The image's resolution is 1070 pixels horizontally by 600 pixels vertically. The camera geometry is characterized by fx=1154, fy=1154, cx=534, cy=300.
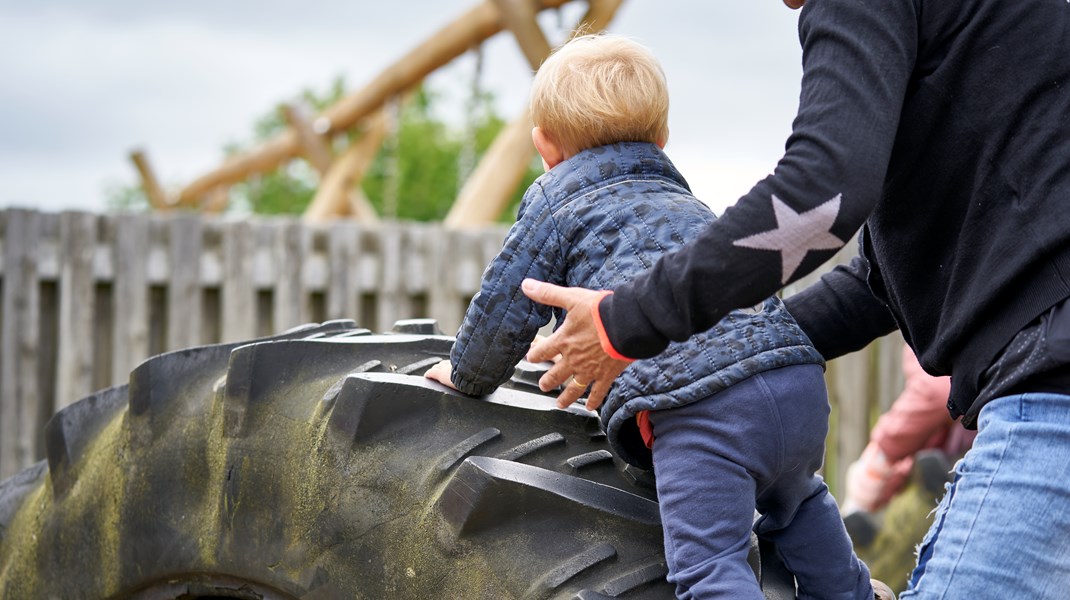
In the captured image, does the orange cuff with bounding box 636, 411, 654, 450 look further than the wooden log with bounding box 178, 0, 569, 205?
No

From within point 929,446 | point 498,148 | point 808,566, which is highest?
point 808,566

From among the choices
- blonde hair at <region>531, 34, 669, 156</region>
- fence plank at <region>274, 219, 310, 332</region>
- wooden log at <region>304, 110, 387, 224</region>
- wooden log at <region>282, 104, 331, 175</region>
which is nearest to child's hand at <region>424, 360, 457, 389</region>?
blonde hair at <region>531, 34, 669, 156</region>

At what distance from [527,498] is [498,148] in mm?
6256

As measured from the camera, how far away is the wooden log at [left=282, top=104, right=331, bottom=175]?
1112 centimetres

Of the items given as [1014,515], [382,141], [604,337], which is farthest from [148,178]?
[1014,515]

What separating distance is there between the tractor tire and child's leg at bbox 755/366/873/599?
5 centimetres

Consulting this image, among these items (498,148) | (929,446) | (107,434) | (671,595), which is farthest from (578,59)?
(498,148)

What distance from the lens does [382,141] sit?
11406mm

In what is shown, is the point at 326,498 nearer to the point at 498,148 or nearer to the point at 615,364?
the point at 615,364

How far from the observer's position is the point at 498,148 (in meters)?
7.70

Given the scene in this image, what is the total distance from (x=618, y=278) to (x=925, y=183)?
0.47 m

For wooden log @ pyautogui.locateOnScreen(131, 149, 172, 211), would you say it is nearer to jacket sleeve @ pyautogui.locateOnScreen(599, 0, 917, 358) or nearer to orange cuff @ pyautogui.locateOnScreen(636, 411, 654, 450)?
orange cuff @ pyautogui.locateOnScreen(636, 411, 654, 450)

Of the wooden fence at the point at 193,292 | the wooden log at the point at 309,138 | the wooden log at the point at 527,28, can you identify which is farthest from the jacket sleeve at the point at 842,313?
the wooden log at the point at 309,138

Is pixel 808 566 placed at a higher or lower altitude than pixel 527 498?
lower
